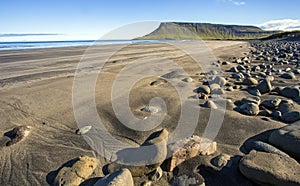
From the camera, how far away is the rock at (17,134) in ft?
9.37

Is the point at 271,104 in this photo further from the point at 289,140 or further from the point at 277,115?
the point at 289,140

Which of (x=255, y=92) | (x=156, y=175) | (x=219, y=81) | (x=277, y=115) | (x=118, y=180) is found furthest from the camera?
(x=219, y=81)

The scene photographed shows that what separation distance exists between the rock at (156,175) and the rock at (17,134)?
171cm

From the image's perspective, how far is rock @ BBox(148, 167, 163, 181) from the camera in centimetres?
223

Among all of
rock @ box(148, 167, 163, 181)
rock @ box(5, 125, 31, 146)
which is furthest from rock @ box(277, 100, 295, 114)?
rock @ box(5, 125, 31, 146)

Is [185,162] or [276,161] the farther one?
[185,162]

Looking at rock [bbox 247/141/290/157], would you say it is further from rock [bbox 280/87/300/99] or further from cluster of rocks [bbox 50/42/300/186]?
rock [bbox 280/87/300/99]

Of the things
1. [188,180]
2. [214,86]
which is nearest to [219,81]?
[214,86]

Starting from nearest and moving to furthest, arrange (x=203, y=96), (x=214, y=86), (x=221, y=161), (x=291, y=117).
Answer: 1. (x=221, y=161)
2. (x=291, y=117)
3. (x=203, y=96)
4. (x=214, y=86)

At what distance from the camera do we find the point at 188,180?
85.8 inches

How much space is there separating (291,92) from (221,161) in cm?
320

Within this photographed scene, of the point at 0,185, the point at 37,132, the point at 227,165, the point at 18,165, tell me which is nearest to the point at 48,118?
the point at 37,132

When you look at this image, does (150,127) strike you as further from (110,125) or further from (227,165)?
(227,165)

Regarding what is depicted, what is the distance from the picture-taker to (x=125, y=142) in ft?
9.44
